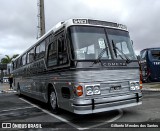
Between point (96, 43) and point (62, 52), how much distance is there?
1.14m

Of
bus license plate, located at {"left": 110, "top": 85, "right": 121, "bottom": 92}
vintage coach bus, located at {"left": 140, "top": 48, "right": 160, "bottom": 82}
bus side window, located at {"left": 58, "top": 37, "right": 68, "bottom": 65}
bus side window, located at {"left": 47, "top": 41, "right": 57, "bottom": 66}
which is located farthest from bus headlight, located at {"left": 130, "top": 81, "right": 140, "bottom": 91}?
vintage coach bus, located at {"left": 140, "top": 48, "right": 160, "bottom": 82}

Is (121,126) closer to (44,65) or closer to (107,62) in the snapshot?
(107,62)

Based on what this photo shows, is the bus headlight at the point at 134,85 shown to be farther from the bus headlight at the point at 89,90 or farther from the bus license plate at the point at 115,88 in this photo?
the bus headlight at the point at 89,90

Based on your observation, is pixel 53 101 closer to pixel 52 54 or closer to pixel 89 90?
pixel 52 54

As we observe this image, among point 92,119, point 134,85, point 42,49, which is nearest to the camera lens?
point 92,119

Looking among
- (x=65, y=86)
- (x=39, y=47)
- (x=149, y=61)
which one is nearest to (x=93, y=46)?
(x=65, y=86)

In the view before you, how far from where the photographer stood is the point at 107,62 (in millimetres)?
7855

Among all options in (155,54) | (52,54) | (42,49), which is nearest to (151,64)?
(155,54)

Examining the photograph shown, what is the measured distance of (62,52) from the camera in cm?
834

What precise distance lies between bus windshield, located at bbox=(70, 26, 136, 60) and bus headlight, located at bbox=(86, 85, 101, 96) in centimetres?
87

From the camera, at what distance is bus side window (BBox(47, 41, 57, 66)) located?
9125 mm

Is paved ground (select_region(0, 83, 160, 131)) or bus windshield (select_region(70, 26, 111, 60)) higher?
bus windshield (select_region(70, 26, 111, 60))

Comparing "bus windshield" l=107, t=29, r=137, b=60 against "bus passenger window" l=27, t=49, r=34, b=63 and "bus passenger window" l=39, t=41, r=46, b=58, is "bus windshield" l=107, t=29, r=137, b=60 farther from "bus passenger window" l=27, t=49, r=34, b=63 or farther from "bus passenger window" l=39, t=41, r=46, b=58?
"bus passenger window" l=27, t=49, r=34, b=63

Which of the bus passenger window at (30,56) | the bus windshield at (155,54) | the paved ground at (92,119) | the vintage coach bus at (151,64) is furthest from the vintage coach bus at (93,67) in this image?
the bus windshield at (155,54)
